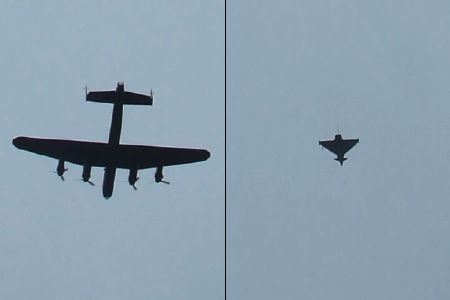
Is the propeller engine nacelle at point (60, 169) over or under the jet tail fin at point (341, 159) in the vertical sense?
under

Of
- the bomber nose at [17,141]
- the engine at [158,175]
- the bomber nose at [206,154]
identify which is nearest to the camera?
the bomber nose at [17,141]

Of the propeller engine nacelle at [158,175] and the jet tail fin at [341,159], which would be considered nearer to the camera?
the propeller engine nacelle at [158,175]

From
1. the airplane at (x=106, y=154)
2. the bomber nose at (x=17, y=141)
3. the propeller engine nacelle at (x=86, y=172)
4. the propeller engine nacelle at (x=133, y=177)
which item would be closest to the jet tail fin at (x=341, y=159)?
the airplane at (x=106, y=154)

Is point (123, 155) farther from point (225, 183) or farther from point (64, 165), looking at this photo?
point (225, 183)

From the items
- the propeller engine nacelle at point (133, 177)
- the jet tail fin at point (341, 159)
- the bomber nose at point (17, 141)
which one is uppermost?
the bomber nose at point (17, 141)

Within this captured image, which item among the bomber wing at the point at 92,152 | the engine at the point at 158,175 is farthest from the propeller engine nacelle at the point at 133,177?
the engine at the point at 158,175

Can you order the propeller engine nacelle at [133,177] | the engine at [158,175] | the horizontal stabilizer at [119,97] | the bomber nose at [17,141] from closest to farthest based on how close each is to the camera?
the horizontal stabilizer at [119,97], the bomber nose at [17,141], the propeller engine nacelle at [133,177], the engine at [158,175]

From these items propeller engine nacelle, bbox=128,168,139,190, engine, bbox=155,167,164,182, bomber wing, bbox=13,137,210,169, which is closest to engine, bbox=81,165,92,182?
bomber wing, bbox=13,137,210,169

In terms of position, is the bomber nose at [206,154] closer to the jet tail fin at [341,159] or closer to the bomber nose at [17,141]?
the jet tail fin at [341,159]

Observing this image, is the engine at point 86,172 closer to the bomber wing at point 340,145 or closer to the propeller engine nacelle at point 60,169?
the propeller engine nacelle at point 60,169

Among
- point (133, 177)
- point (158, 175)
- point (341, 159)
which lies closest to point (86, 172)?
point (133, 177)
